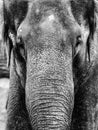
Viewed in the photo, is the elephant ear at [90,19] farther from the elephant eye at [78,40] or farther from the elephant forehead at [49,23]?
the elephant forehead at [49,23]

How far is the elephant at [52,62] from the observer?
3.86 metres

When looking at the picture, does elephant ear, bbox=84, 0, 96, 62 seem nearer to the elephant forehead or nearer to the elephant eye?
the elephant eye

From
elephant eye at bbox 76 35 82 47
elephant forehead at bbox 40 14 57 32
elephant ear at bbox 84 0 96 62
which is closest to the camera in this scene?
elephant forehead at bbox 40 14 57 32

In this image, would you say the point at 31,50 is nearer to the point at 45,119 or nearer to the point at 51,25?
the point at 51,25

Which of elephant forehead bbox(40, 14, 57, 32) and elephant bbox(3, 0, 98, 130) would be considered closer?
elephant bbox(3, 0, 98, 130)

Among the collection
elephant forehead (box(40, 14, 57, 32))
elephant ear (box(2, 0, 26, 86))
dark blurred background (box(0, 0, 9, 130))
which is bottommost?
dark blurred background (box(0, 0, 9, 130))

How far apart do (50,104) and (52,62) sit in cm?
26

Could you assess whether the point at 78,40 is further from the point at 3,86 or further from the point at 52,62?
the point at 3,86

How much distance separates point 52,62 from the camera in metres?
3.91

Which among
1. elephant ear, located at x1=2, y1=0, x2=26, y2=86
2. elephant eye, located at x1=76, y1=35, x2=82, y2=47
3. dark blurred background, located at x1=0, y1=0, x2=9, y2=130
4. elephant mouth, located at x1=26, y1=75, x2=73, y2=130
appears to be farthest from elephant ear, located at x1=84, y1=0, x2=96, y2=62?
dark blurred background, located at x1=0, y1=0, x2=9, y2=130

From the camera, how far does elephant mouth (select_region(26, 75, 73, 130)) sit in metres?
3.80

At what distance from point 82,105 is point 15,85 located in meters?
0.50

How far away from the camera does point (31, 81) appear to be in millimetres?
3955

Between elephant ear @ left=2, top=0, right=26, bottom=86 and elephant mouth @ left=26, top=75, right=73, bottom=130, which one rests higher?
elephant ear @ left=2, top=0, right=26, bottom=86
